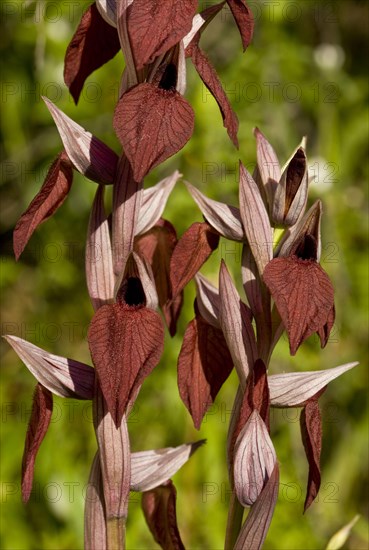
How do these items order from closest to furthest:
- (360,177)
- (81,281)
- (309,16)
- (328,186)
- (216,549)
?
(216,549) → (328,186) → (81,281) → (360,177) → (309,16)

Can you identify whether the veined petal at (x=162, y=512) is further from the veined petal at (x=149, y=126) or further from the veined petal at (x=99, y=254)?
the veined petal at (x=149, y=126)

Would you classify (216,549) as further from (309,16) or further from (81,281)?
(309,16)

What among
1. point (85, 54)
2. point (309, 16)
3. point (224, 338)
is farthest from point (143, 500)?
point (309, 16)

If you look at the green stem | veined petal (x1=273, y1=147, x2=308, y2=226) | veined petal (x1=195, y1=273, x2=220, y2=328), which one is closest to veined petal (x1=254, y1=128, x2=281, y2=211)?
veined petal (x1=273, y1=147, x2=308, y2=226)

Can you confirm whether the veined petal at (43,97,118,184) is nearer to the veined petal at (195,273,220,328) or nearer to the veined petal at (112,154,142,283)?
the veined petal at (112,154,142,283)

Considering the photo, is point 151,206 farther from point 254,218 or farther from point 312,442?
point 312,442

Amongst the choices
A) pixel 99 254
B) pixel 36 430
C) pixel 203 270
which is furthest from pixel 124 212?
pixel 203 270
